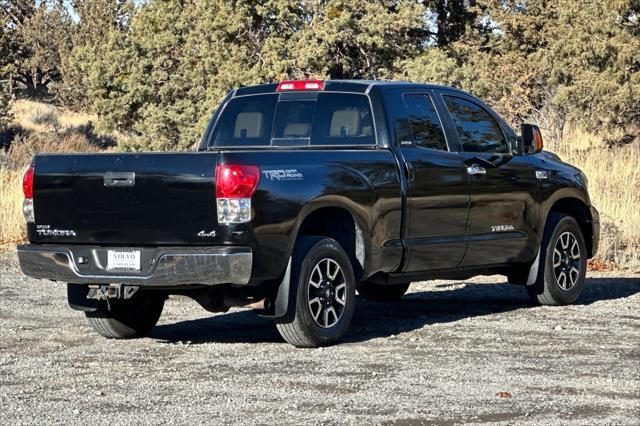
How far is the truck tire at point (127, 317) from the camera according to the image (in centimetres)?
1023

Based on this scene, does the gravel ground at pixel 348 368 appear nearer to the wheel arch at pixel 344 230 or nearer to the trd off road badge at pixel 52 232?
the wheel arch at pixel 344 230

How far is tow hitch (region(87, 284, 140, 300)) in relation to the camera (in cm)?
924

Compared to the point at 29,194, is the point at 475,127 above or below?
above

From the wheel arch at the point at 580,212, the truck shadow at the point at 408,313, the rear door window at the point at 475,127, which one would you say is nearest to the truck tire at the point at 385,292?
the truck shadow at the point at 408,313

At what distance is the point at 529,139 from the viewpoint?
11523mm

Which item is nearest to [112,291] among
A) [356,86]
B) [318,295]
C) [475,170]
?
[318,295]

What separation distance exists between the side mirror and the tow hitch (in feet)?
13.0

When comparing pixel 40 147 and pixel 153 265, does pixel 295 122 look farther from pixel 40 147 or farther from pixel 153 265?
pixel 40 147

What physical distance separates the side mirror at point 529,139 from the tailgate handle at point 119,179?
12.6 ft

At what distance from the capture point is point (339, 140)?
10414 mm

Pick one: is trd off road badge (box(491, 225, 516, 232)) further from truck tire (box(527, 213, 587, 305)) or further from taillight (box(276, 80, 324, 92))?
taillight (box(276, 80, 324, 92))

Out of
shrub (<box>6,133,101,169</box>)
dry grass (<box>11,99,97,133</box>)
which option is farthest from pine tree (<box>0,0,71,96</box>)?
shrub (<box>6,133,101,169</box>)

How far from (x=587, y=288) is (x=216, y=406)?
715cm

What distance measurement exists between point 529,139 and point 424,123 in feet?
4.02
